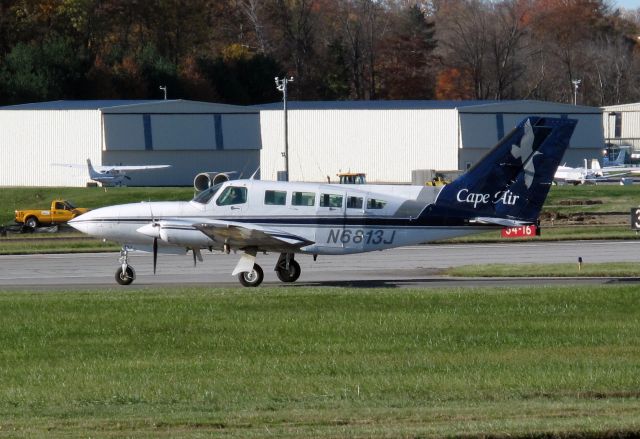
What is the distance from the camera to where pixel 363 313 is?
789 inches

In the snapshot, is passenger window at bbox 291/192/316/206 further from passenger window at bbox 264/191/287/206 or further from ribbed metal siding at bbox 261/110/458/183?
ribbed metal siding at bbox 261/110/458/183

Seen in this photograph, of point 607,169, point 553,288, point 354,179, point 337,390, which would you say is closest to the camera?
point 337,390

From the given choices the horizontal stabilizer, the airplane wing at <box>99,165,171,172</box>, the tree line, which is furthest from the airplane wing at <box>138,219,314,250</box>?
the tree line

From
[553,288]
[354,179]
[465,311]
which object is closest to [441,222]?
[553,288]

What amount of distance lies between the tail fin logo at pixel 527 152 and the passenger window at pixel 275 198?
530 centimetres

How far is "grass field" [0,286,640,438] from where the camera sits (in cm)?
1137

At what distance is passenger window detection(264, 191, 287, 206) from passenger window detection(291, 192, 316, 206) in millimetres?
212

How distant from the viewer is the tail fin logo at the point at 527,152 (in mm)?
26688

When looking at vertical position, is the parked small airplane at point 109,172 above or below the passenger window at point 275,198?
above

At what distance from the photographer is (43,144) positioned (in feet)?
252

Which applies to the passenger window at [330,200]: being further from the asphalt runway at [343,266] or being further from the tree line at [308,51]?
the tree line at [308,51]

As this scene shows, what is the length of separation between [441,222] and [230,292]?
556 centimetres

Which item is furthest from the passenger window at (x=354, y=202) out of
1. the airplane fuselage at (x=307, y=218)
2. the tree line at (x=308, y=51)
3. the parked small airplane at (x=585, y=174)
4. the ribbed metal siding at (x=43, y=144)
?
the tree line at (x=308, y=51)

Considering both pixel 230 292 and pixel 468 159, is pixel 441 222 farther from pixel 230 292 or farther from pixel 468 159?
pixel 468 159
